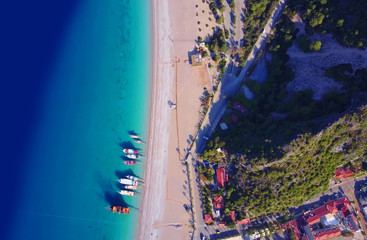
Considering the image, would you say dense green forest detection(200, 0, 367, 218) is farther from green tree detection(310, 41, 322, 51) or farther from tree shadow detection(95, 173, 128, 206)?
tree shadow detection(95, 173, 128, 206)

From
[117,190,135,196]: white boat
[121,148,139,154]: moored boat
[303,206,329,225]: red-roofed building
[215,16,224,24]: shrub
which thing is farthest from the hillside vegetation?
[215,16,224,24]: shrub

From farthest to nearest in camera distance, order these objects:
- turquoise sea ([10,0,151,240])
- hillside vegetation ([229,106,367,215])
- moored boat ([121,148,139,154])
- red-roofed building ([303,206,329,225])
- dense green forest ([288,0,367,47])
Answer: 1. moored boat ([121,148,139,154])
2. turquoise sea ([10,0,151,240])
3. red-roofed building ([303,206,329,225])
4. dense green forest ([288,0,367,47])
5. hillside vegetation ([229,106,367,215])

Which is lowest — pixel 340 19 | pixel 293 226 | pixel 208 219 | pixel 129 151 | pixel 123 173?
pixel 293 226

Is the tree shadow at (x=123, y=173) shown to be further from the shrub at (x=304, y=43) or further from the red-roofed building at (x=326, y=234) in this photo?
the shrub at (x=304, y=43)

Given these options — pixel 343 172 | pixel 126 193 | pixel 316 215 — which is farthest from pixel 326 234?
pixel 126 193

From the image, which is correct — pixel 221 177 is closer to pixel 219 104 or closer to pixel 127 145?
pixel 219 104

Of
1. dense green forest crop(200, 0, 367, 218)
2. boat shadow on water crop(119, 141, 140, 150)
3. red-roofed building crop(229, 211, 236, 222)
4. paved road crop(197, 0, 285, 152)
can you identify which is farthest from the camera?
boat shadow on water crop(119, 141, 140, 150)
